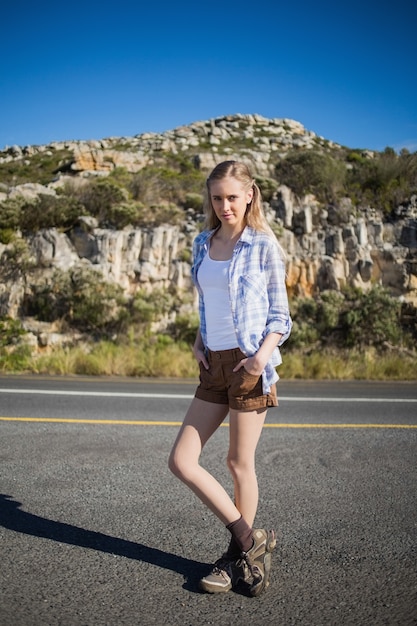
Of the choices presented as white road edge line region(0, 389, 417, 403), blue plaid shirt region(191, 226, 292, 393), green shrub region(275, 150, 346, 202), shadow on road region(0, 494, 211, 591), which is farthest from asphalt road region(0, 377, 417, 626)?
green shrub region(275, 150, 346, 202)

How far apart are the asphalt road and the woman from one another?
0.28 meters

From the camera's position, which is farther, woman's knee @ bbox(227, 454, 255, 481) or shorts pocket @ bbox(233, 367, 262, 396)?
woman's knee @ bbox(227, 454, 255, 481)

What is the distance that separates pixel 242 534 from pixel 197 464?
439 millimetres

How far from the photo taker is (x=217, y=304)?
9.46 ft

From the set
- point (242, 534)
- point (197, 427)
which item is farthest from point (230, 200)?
point (242, 534)

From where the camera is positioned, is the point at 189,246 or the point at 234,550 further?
the point at 189,246

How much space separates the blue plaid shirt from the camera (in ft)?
9.08

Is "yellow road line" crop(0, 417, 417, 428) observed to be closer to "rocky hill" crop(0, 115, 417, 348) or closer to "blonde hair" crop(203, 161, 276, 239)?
"blonde hair" crop(203, 161, 276, 239)

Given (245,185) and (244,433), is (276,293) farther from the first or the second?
(244,433)

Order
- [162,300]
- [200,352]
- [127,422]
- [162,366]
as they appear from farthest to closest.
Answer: [162,300] → [162,366] → [127,422] → [200,352]

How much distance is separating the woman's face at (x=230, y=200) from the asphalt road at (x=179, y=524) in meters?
2.01

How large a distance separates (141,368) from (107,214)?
37.7 feet

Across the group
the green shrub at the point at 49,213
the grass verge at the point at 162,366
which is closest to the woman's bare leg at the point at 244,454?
the grass verge at the point at 162,366

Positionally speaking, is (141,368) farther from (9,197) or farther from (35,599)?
(9,197)
